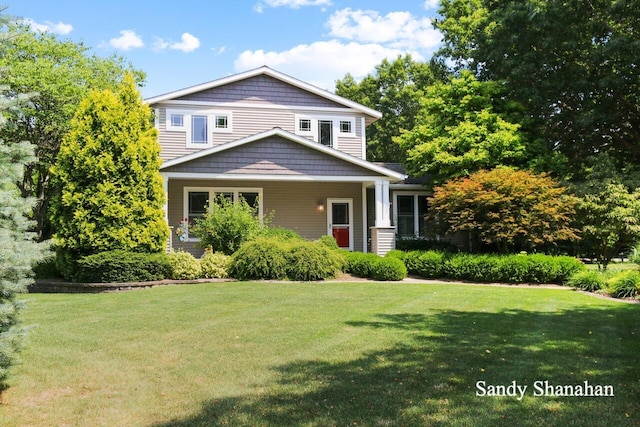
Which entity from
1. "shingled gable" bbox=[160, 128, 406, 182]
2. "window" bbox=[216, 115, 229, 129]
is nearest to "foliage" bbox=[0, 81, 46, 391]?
"shingled gable" bbox=[160, 128, 406, 182]

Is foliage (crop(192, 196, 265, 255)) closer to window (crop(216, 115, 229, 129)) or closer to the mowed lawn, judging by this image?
window (crop(216, 115, 229, 129))

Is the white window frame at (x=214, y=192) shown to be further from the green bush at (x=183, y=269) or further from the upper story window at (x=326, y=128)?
the green bush at (x=183, y=269)

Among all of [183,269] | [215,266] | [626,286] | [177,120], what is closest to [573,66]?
[626,286]

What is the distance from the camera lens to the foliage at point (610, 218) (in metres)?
14.2

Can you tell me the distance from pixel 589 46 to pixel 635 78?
8.99ft

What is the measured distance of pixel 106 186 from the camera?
41.7ft

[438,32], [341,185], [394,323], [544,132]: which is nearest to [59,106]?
[341,185]

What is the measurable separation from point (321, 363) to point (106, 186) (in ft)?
31.5

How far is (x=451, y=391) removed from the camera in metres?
4.23

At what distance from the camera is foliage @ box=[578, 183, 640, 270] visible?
14.2 meters

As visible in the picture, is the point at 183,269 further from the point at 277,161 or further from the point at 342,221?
the point at 342,221

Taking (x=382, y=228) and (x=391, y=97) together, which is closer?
(x=382, y=228)

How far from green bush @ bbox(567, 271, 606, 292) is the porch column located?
5982 mm

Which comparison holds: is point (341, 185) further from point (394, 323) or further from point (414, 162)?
point (394, 323)
